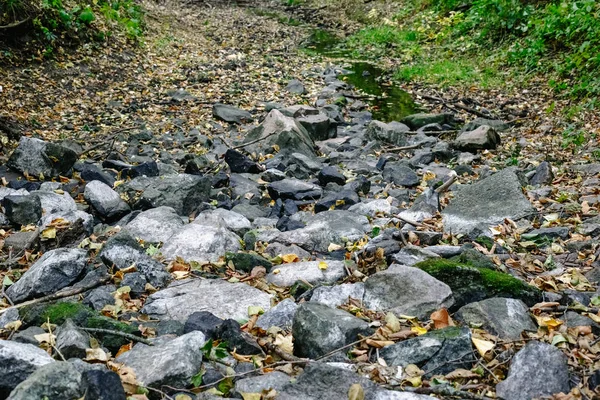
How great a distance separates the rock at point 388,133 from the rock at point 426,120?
28cm

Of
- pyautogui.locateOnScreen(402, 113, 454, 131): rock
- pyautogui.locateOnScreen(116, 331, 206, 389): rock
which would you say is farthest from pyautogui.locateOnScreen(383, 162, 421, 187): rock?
pyautogui.locateOnScreen(116, 331, 206, 389): rock

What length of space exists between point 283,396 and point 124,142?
6093 millimetres

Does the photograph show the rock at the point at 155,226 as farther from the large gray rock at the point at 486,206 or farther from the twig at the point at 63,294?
the large gray rock at the point at 486,206

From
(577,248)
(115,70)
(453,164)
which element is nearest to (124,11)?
(115,70)

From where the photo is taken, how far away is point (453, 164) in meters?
7.48

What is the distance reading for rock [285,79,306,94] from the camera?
11.4 m

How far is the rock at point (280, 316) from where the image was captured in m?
3.27

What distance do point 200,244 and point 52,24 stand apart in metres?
7.51

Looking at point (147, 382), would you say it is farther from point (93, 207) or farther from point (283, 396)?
point (93, 207)

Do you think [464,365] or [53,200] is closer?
[464,365]

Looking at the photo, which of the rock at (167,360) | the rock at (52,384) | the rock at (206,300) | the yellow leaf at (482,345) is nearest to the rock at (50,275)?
the rock at (206,300)

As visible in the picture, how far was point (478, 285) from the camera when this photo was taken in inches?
132

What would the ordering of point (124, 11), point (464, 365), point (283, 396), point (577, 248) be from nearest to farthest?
point (283, 396), point (464, 365), point (577, 248), point (124, 11)

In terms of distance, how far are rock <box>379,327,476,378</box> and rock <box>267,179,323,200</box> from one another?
3.46m
